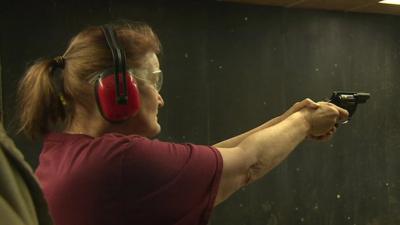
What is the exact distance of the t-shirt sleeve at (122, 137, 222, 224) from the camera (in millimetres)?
900

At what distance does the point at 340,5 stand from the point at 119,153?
276 cm

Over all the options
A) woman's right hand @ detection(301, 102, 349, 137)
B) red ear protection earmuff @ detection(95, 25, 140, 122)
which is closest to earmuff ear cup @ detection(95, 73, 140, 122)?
red ear protection earmuff @ detection(95, 25, 140, 122)

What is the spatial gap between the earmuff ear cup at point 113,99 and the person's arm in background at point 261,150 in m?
0.21

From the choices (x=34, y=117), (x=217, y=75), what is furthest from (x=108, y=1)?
(x=34, y=117)

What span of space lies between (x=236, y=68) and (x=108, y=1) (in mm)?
916

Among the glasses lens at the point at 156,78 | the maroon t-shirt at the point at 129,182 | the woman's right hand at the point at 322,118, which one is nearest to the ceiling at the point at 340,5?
the woman's right hand at the point at 322,118

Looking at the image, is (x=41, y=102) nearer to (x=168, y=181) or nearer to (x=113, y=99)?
(x=113, y=99)

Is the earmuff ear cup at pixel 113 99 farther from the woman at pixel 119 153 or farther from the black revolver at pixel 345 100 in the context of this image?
the black revolver at pixel 345 100

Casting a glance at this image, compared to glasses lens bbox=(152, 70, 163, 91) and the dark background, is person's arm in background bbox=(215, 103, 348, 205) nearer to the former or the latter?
glasses lens bbox=(152, 70, 163, 91)

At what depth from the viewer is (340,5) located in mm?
3285

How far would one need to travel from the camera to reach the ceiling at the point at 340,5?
3133mm

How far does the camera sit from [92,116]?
41.5 inches

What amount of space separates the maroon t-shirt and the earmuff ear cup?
61 mm

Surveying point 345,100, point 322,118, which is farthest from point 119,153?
point 345,100
